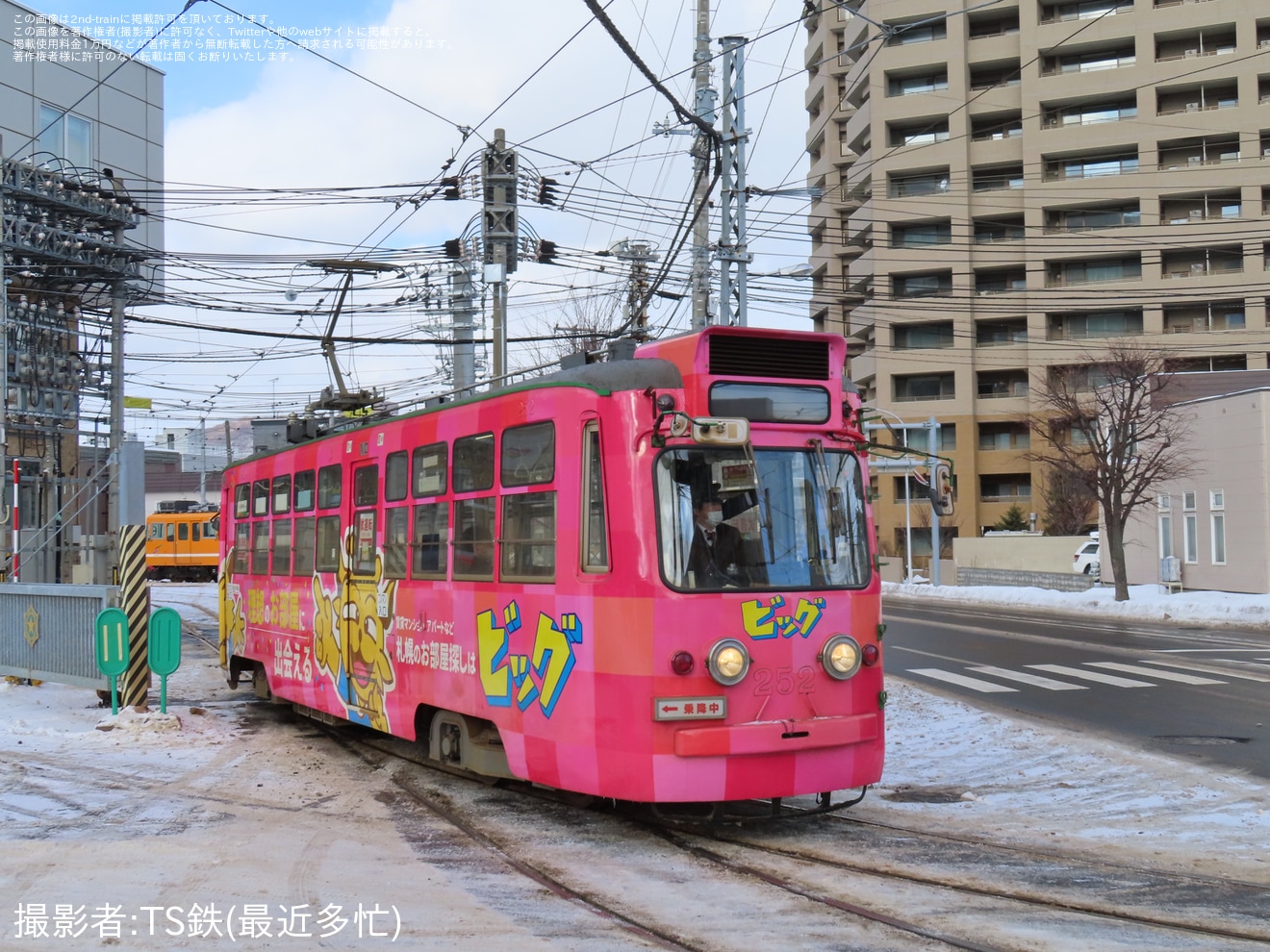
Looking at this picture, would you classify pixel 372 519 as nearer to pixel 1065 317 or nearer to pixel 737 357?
pixel 737 357

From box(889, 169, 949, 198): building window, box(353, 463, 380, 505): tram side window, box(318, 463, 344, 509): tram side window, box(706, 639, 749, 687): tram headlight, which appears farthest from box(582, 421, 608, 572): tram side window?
box(889, 169, 949, 198): building window

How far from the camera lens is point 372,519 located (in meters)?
10.9

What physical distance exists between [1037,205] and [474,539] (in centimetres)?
5865

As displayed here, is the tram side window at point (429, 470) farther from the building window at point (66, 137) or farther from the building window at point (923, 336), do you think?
the building window at point (923, 336)

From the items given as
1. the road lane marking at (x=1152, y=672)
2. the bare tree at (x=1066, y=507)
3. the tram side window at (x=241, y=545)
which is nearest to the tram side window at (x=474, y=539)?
the tram side window at (x=241, y=545)

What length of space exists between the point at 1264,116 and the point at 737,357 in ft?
199

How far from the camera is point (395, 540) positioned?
10344mm

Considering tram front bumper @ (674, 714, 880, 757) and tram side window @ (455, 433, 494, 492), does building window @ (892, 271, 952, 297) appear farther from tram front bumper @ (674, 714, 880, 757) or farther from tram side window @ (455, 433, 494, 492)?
tram front bumper @ (674, 714, 880, 757)

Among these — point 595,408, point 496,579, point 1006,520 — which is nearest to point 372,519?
point 496,579

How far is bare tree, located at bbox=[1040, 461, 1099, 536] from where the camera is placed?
191ft

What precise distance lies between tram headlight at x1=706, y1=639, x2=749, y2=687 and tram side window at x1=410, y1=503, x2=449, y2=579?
2784 millimetres

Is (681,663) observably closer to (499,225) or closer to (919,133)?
(499,225)

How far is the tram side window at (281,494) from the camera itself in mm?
13289

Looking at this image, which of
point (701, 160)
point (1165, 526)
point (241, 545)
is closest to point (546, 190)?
point (701, 160)
